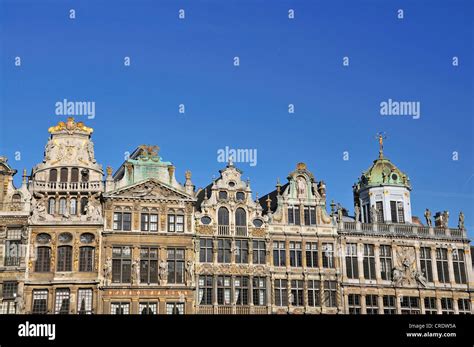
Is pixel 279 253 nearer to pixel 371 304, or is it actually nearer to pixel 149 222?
pixel 371 304

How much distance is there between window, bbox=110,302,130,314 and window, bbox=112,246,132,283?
159 centimetres

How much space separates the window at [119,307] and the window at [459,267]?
2632cm

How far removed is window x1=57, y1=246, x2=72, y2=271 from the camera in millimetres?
52188

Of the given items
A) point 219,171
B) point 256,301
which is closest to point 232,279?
point 256,301

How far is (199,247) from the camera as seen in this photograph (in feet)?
180

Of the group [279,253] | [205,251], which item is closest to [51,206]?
[205,251]

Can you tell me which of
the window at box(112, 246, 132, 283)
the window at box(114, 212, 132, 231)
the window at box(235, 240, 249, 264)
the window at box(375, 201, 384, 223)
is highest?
the window at box(375, 201, 384, 223)

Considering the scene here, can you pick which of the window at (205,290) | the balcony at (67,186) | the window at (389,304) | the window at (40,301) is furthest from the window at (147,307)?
the window at (389,304)

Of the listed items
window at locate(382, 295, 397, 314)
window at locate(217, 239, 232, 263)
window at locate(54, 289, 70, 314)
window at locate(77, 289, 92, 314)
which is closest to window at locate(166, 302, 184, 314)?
window at locate(217, 239, 232, 263)

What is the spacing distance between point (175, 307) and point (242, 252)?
21.2ft

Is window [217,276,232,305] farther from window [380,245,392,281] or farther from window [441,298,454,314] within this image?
window [441,298,454,314]
